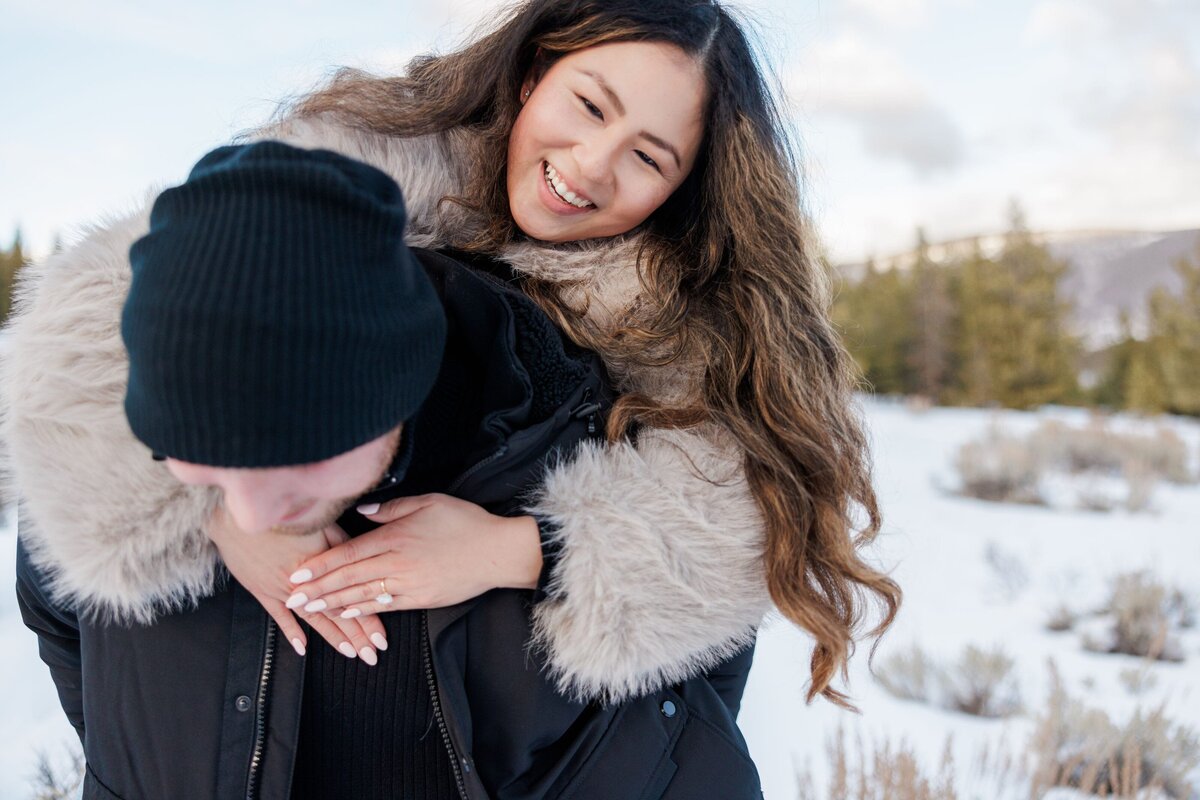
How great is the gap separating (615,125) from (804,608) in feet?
3.47

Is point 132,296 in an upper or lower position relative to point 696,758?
upper

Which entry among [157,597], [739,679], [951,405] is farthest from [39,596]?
[951,405]

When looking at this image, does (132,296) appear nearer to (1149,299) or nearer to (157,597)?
(157,597)

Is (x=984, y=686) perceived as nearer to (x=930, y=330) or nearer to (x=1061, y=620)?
(x=1061, y=620)

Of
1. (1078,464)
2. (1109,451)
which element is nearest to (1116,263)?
(1109,451)

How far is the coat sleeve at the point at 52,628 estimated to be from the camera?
4.60ft

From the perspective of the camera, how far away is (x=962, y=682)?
405 centimetres

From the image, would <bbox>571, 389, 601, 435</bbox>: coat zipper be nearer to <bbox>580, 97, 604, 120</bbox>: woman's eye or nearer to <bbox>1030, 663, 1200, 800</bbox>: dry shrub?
<bbox>580, 97, 604, 120</bbox>: woman's eye

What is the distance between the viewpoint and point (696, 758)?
4.84ft

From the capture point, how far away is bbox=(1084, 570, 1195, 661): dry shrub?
4688 millimetres

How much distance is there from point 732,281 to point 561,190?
0.43m

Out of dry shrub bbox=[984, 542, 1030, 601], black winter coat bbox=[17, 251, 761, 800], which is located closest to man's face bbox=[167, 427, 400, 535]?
black winter coat bbox=[17, 251, 761, 800]

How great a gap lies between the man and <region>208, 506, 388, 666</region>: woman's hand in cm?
2

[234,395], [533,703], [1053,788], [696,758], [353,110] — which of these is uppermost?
[353,110]
